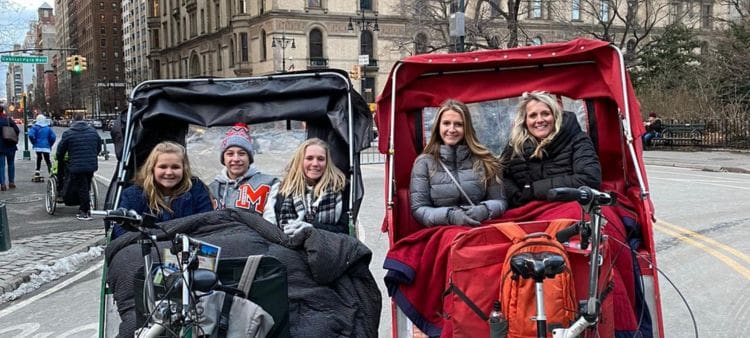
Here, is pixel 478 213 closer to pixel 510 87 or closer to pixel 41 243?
pixel 510 87

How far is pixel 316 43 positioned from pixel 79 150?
45.9 m

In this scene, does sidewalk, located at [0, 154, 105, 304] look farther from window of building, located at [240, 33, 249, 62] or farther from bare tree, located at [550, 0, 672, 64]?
window of building, located at [240, 33, 249, 62]

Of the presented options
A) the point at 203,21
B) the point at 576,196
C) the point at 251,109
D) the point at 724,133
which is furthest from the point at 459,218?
the point at 203,21

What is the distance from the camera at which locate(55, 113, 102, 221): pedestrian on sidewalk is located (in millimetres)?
11602

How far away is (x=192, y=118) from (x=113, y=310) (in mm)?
Result: 1901

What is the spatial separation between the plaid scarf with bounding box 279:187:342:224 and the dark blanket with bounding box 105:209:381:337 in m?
0.75

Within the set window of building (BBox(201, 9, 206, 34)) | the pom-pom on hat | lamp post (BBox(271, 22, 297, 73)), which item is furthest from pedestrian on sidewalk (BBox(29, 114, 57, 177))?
window of building (BBox(201, 9, 206, 34))

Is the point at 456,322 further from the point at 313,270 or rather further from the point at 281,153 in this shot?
the point at 281,153

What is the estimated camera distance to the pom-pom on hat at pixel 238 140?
17.4 feet

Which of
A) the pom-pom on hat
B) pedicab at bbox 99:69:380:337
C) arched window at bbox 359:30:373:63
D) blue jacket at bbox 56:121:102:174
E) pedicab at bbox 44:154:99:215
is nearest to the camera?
the pom-pom on hat

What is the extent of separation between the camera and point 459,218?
4.58 meters

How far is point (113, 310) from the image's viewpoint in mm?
4238

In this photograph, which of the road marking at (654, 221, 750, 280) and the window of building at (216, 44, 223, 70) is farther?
the window of building at (216, 44, 223, 70)

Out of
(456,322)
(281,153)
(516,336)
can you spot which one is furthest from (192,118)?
(516,336)
